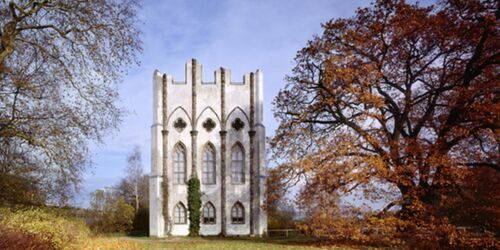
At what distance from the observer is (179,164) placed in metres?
25.3

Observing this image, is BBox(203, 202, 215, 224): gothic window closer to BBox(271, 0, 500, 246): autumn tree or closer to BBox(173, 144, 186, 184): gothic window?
BBox(173, 144, 186, 184): gothic window

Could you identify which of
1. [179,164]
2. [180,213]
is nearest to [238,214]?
[180,213]

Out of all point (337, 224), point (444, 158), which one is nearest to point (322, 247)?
point (337, 224)

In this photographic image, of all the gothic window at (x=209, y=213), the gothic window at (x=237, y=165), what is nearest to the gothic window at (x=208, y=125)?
the gothic window at (x=237, y=165)

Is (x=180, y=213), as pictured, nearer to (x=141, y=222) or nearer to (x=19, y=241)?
(x=141, y=222)

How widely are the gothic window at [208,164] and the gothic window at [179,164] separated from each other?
1116 millimetres

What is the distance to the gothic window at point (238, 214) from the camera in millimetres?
24875

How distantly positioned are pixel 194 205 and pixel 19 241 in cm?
1594

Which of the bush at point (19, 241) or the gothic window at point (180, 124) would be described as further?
the gothic window at point (180, 124)

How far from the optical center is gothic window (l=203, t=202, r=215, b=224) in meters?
24.8

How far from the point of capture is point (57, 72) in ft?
36.2

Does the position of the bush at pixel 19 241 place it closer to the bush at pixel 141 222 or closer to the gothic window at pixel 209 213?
the gothic window at pixel 209 213

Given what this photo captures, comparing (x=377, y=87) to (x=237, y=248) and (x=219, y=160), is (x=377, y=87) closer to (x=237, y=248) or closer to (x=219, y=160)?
(x=237, y=248)

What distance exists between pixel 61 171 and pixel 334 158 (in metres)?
9.12
